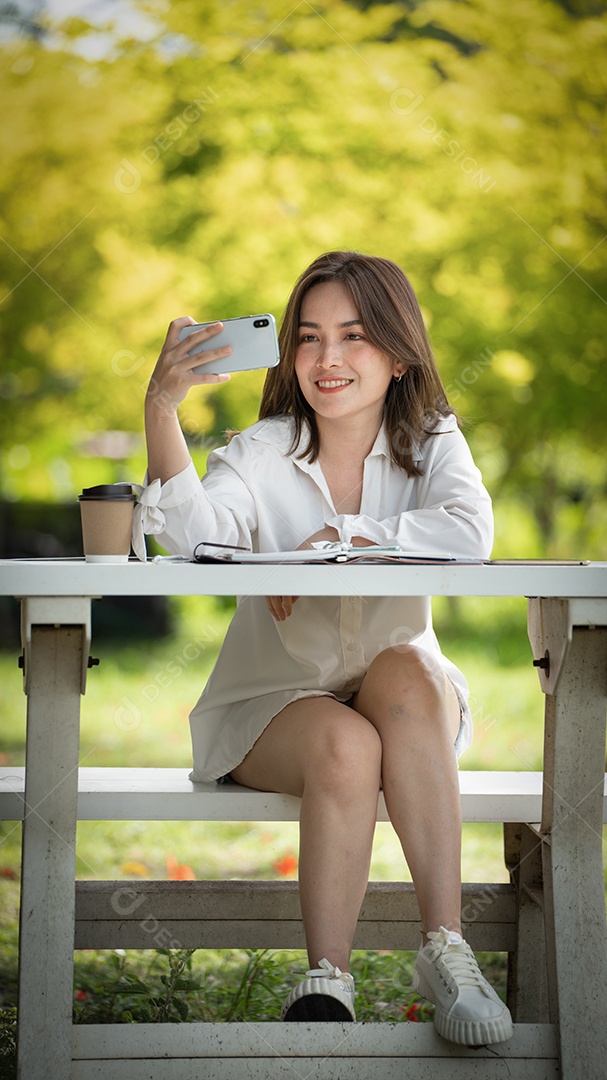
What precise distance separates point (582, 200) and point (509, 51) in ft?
2.17

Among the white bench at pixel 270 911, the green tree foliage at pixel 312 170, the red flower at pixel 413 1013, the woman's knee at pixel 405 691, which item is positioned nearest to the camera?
the woman's knee at pixel 405 691

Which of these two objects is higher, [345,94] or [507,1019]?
[345,94]

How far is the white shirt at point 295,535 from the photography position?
1928mm

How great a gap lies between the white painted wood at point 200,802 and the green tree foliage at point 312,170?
9.97 ft

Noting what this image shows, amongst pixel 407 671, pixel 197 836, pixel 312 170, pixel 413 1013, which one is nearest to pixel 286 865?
pixel 197 836

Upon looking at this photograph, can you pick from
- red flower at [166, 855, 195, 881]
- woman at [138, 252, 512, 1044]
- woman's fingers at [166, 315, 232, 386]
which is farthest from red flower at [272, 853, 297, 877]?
woman's fingers at [166, 315, 232, 386]

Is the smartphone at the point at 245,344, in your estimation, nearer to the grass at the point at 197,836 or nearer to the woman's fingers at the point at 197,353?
the woman's fingers at the point at 197,353

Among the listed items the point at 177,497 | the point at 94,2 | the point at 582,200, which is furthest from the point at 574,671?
the point at 94,2

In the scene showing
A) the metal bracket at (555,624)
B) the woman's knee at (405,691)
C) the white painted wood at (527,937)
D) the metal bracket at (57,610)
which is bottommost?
the white painted wood at (527,937)

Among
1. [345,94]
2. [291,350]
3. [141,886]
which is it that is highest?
[345,94]

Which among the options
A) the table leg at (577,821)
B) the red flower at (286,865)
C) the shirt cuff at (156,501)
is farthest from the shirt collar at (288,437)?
the red flower at (286,865)

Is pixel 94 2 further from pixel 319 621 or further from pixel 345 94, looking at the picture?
pixel 319 621

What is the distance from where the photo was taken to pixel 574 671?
5.81 feet

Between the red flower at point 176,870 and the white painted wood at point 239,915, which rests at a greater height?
the white painted wood at point 239,915
